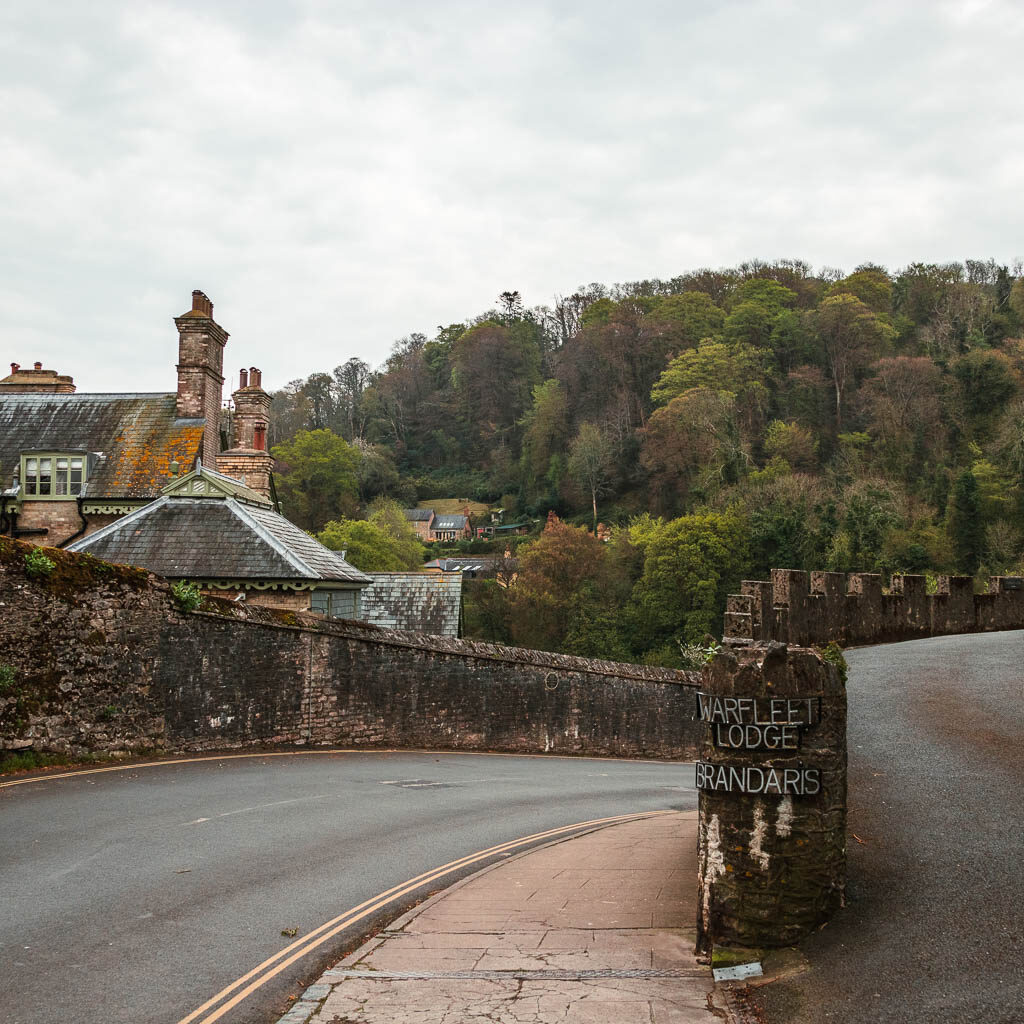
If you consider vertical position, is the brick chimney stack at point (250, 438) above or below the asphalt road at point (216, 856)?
above

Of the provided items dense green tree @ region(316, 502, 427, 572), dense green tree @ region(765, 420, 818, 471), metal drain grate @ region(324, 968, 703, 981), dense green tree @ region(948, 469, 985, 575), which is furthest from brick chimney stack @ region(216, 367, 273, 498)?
dense green tree @ region(765, 420, 818, 471)

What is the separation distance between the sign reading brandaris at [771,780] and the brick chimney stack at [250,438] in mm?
25389

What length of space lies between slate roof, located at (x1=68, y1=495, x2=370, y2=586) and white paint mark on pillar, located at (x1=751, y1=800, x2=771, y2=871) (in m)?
16.5

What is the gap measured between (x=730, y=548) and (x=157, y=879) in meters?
50.6

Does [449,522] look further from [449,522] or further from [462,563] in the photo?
[462,563]

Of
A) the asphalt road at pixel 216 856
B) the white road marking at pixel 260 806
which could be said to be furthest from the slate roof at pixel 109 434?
the white road marking at pixel 260 806

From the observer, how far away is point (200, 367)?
3016 cm

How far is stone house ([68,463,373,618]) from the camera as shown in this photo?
2208cm

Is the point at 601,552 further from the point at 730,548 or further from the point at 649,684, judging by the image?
the point at 649,684

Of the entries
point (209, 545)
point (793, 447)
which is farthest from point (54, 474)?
point (793, 447)

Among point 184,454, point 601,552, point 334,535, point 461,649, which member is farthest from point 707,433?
point 461,649

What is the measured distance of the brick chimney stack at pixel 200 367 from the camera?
29875 millimetres

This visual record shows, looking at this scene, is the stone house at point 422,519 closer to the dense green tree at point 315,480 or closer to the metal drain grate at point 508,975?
the dense green tree at point 315,480

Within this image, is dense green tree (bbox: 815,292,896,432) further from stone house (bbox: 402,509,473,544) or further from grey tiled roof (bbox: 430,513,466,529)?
grey tiled roof (bbox: 430,513,466,529)
